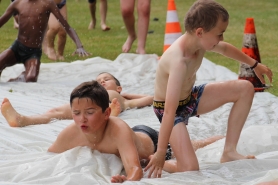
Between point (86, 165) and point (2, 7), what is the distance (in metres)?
13.0

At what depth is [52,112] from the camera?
6211mm

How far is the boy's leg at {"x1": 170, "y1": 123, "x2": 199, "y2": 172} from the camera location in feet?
15.2

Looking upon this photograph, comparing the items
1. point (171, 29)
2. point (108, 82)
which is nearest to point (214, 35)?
point (108, 82)

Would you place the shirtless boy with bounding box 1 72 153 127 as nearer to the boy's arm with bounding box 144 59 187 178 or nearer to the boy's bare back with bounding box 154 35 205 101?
the boy's bare back with bounding box 154 35 205 101

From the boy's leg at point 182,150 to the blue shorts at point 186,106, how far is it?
0.11m

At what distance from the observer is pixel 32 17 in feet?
27.1

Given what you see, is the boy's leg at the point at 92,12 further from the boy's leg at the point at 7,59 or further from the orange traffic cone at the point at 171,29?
the boy's leg at the point at 7,59

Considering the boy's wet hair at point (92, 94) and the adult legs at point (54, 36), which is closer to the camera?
the boy's wet hair at point (92, 94)

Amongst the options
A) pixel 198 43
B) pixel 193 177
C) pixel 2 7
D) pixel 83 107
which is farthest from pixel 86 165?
pixel 2 7

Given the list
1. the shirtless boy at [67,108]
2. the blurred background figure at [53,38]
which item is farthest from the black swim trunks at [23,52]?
the blurred background figure at [53,38]

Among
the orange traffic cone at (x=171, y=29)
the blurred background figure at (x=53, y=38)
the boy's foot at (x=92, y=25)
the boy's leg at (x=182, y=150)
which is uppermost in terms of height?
the boy's leg at (x=182, y=150)

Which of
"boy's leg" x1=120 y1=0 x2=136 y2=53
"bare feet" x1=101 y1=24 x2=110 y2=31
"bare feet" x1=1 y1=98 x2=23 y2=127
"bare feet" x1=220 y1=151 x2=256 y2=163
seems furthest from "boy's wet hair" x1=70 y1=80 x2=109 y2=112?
"bare feet" x1=101 y1=24 x2=110 y2=31

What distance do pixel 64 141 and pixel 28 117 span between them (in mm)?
1214

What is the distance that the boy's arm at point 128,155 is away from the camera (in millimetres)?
4324
